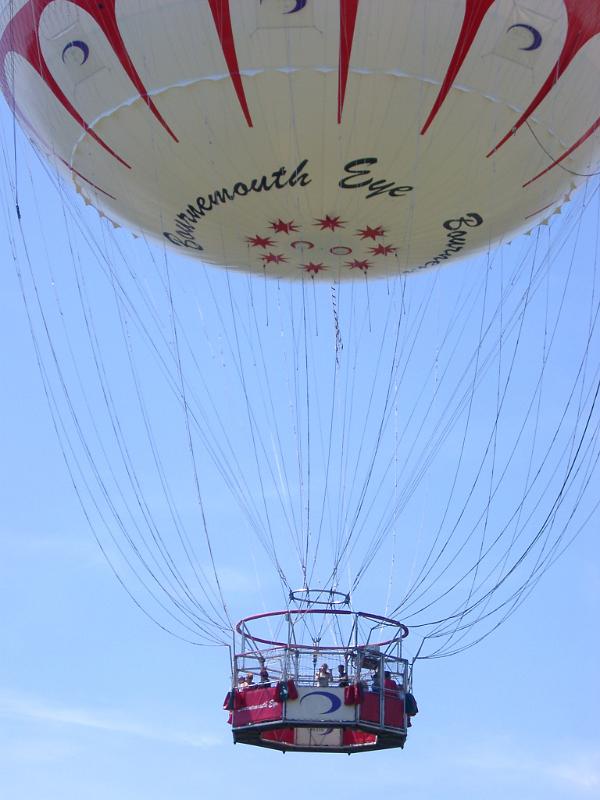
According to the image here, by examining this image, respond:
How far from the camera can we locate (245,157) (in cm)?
2567

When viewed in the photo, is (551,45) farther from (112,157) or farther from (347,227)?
(112,157)

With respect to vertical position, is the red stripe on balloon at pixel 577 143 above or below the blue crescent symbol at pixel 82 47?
Answer: below

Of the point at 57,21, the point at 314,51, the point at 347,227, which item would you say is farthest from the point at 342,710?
the point at 57,21

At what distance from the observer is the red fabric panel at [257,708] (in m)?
25.0

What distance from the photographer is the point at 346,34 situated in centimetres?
2394

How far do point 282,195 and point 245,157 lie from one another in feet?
3.83

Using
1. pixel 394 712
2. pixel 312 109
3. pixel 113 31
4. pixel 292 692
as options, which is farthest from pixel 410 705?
pixel 113 31

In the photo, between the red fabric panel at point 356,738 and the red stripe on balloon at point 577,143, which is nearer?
the red fabric panel at point 356,738

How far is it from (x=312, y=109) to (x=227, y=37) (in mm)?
1735

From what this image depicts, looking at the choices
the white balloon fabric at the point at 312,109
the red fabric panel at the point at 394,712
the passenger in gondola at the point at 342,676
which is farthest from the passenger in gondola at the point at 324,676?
the white balloon fabric at the point at 312,109

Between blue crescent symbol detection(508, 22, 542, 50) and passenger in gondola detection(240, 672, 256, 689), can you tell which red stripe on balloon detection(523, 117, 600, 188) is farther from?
passenger in gondola detection(240, 672, 256, 689)

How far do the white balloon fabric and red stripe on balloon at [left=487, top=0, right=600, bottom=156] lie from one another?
2cm

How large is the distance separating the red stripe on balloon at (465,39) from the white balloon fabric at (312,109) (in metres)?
0.02

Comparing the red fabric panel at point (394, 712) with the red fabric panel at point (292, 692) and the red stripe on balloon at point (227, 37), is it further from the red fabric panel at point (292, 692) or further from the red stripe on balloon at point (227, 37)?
the red stripe on balloon at point (227, 37)
